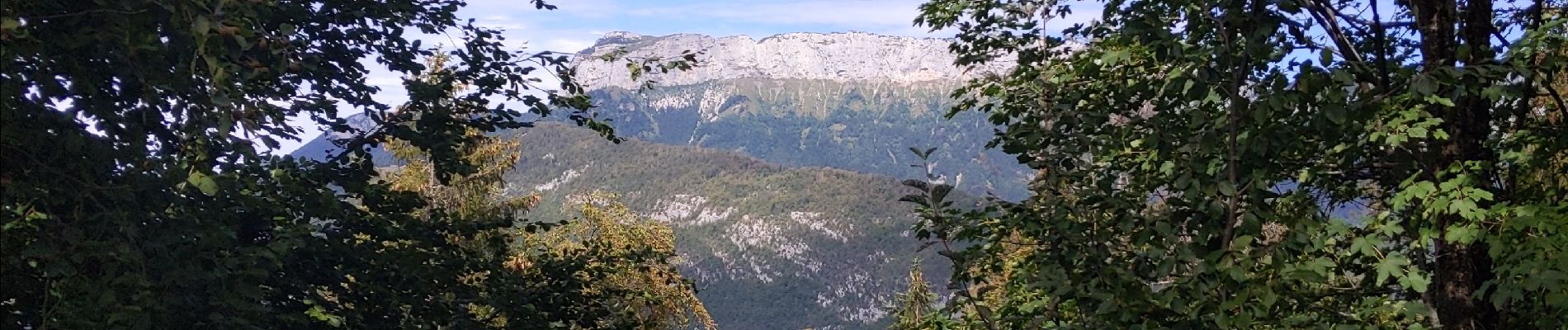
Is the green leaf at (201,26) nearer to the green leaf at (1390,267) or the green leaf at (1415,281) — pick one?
the green leaf at (1390,267)

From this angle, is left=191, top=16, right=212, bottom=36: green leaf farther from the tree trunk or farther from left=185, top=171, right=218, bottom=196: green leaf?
the tree trunk

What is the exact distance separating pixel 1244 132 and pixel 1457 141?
1.55 m

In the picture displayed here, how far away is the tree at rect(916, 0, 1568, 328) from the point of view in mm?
3404

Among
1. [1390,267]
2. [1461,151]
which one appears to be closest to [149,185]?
[1390,267]

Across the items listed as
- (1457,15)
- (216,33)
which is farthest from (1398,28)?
(216,33)

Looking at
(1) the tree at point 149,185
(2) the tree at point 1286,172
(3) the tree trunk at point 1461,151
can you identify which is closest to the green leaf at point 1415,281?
(2) the tree at point 1286,172

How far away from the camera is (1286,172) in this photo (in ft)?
17.4

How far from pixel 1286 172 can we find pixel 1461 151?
76cm

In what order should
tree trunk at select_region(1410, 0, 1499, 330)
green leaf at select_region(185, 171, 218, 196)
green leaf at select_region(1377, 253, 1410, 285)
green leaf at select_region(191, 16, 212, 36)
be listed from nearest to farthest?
1. green leaf at select_region(191, 16, 212, 36)
2. green leaf at select_region(185, 171, 218, 196)
3. green leaf at select_region(1377, 253, 1410, 285)
4. tree trunk at select_region(1410, 0, 1499, 330)

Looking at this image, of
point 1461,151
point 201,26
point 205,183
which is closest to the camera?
point 201,26

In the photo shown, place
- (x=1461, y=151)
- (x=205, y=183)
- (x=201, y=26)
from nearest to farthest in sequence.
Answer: (x=201, y=26)
(x=205, y=183)
(x=1461, y=151)

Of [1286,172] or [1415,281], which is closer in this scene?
[1415,281]

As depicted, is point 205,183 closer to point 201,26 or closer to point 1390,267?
point 201,26

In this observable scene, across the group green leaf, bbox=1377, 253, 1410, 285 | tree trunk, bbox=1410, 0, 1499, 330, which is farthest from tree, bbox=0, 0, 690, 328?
tree trunk, bbox=1410, 0, 1499, 330
